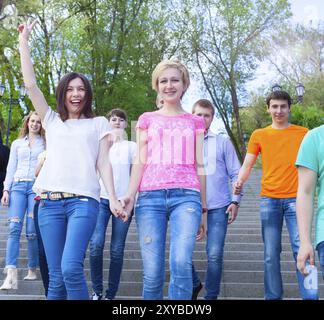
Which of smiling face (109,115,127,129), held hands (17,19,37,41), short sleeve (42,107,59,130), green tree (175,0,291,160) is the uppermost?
green tree (175,0,291,160)

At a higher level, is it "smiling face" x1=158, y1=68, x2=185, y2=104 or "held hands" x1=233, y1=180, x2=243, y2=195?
"smiling face" x1=158, y1=68, x2=185, y2=104

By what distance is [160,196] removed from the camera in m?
Result: 3.45

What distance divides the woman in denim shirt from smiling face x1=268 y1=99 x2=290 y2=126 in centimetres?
232

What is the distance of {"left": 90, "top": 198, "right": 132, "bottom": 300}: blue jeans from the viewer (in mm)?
5078

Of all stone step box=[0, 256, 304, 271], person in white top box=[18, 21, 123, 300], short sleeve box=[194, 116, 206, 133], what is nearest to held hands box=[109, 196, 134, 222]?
person in white top box=[18, 21, 123, 300]

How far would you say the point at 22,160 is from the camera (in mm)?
5867

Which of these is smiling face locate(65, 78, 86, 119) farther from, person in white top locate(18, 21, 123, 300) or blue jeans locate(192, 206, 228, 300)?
blue jeans locate(192, 206, 228, 300)

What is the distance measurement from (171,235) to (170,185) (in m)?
0.29

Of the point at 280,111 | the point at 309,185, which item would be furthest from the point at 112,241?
the point at 309,185

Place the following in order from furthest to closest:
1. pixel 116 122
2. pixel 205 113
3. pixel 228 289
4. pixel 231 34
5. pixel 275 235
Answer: pixel 231 34, pixel 228 289, pixel 116 122, pixel 205 113, pixel 275 235

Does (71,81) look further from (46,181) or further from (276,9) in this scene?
(276,9)

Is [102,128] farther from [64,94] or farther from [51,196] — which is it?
[51,196]

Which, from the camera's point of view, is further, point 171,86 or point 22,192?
point 22,192

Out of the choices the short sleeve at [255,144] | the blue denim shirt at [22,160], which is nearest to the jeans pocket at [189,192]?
the short sleeve at [255,144]
